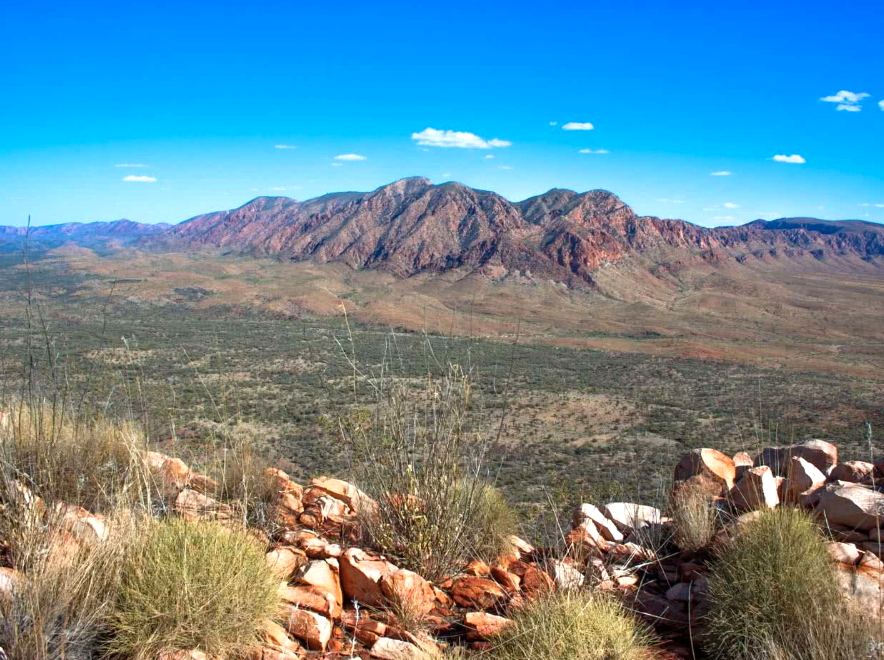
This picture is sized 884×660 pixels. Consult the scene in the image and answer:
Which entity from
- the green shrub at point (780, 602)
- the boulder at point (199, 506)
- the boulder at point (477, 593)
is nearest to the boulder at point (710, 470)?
the green shrub at point (780, 602)

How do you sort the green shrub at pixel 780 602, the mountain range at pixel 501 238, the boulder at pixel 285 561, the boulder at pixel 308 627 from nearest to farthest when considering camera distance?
the green shrub at pixel 780 602 → the boulder at pixel 308 627 → the boulder at pixel 285 561 → the mountain range at pixel 501 238

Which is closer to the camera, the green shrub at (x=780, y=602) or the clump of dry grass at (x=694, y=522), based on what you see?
the green shrub at (x=780, y=602)

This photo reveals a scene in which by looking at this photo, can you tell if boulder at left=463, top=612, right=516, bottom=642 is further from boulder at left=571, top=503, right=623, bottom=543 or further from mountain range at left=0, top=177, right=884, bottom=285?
mountain range at left=0, top=177, right=884, bottom=285

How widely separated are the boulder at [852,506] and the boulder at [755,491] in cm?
35

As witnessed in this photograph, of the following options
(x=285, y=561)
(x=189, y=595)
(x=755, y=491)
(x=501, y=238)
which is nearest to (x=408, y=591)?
(x=285, y=561)

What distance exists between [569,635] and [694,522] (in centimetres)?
219

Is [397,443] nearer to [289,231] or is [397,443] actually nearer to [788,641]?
[788,641]

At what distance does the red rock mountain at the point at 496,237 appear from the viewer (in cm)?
9656

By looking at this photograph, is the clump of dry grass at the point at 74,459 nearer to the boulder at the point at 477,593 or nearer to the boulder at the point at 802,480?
the boulder at the point at 477,593

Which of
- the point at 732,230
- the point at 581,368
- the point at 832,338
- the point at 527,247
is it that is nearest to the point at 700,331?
the point at 832,338

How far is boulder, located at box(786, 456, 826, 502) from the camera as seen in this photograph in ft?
16.6

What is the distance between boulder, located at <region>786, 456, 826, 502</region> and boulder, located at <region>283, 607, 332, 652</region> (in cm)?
423

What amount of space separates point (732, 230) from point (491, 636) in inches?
7681

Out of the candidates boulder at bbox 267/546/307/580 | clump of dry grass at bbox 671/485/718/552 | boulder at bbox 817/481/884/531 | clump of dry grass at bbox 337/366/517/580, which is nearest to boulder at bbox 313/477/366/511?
clump of dry grass at bbox 337/366/517/580
